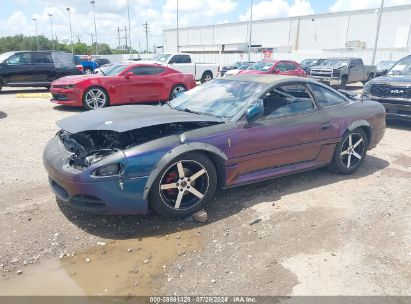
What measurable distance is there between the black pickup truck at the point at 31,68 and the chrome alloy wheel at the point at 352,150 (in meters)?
13.2

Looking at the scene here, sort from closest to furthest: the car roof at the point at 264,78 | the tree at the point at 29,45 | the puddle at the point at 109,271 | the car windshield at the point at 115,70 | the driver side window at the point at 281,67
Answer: the puddle at the point at 109,271 < the car roof at the point at 264,78 < the car windshield at the point at 115,70 < the driver side window at the point at 281,67 < the tree at the point at 29,45

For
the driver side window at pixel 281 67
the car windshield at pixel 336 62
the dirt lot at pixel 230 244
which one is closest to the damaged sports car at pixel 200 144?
the dirt lot at pixel 230 244

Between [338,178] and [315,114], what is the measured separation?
1.10 metres

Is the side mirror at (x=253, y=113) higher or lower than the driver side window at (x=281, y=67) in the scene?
higher

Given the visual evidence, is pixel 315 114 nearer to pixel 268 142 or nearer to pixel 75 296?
pixel 268 142

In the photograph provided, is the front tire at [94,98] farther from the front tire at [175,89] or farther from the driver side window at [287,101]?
the driver side window at [287,101]

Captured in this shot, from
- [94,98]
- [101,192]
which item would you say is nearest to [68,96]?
[94,98]

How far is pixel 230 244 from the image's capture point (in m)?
3.53

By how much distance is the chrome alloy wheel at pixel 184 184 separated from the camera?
3.79m

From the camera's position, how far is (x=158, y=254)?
3.36 m

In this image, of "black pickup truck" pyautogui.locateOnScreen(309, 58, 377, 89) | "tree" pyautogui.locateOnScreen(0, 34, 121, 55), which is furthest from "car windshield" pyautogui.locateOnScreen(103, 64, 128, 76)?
"tree" pyautogui.locateOnScreen(0, 34, 121, 55)

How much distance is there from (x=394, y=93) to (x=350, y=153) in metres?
4.16

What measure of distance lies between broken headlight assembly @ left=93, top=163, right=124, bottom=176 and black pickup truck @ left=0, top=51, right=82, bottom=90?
1322cm

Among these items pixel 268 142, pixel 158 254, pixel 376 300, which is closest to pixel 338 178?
pixel 268 142
